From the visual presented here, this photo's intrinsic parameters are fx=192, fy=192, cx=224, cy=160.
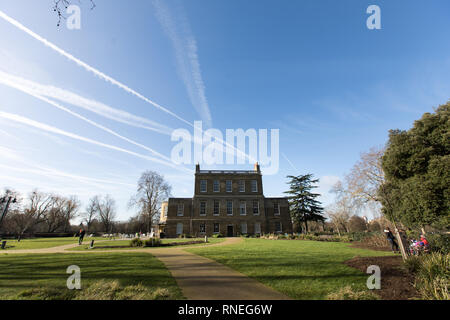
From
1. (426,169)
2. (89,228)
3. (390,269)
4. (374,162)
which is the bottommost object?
(89,228)

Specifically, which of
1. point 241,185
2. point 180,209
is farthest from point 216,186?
point 180,209

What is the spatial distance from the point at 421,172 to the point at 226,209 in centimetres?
3057

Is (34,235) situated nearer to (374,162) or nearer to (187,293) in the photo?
(187,293)

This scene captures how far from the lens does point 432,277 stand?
5.70 m

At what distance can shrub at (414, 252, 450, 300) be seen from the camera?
4840 millimetres

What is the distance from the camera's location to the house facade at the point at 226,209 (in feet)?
121

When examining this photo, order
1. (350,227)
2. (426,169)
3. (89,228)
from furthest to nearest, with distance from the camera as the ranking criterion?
(89,228)
(350,227)
(426,169)

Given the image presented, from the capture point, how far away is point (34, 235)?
4238 centimetres

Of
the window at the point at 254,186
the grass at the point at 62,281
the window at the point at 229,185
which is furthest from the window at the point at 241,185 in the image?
the grass at the point at 62,281

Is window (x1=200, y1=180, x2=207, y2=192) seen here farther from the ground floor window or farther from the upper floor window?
the ground floor window
